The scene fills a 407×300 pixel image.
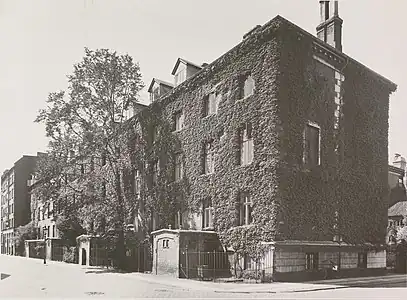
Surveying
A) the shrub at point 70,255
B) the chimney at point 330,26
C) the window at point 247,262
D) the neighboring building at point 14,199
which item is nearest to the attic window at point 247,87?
the chimney at point 330,26

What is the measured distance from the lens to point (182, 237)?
1030cm

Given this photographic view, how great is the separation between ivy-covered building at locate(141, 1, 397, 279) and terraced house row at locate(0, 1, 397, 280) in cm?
2

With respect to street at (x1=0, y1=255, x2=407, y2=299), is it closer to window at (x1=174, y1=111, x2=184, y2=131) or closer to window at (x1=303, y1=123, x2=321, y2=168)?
window at (x1=303, y1=123, x2=321, y2=168)

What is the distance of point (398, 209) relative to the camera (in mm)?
11062

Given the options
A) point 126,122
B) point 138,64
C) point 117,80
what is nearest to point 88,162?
point 126,122

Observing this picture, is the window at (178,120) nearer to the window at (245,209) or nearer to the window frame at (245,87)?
the window frame at (245,87)

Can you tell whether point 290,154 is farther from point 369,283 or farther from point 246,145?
point 369,283

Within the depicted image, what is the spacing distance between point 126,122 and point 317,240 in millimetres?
5120

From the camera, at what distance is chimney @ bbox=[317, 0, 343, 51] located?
7941 mm

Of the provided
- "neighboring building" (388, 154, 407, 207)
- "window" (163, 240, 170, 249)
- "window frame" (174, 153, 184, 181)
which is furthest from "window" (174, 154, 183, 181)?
"neighboring building" (388, 154, 407, 207)

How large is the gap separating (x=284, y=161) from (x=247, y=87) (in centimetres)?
186

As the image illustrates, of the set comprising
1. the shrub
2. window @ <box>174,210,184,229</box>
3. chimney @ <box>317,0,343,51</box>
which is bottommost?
the shrub

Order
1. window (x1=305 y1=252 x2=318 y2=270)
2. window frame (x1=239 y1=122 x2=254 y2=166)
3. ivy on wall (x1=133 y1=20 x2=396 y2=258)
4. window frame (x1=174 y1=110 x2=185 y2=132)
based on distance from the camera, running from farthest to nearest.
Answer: window frame (x1=174 y1=110 x2=185 y2=132) → window frame (x1=239 y1=122 x2=254 y2=166) → ivy on wall (x1=133 y1=20 x2=396 y2=258) → window (x1=305 y1=252 x2=318 y2=270)

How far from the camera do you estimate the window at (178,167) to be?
40.2 ft
